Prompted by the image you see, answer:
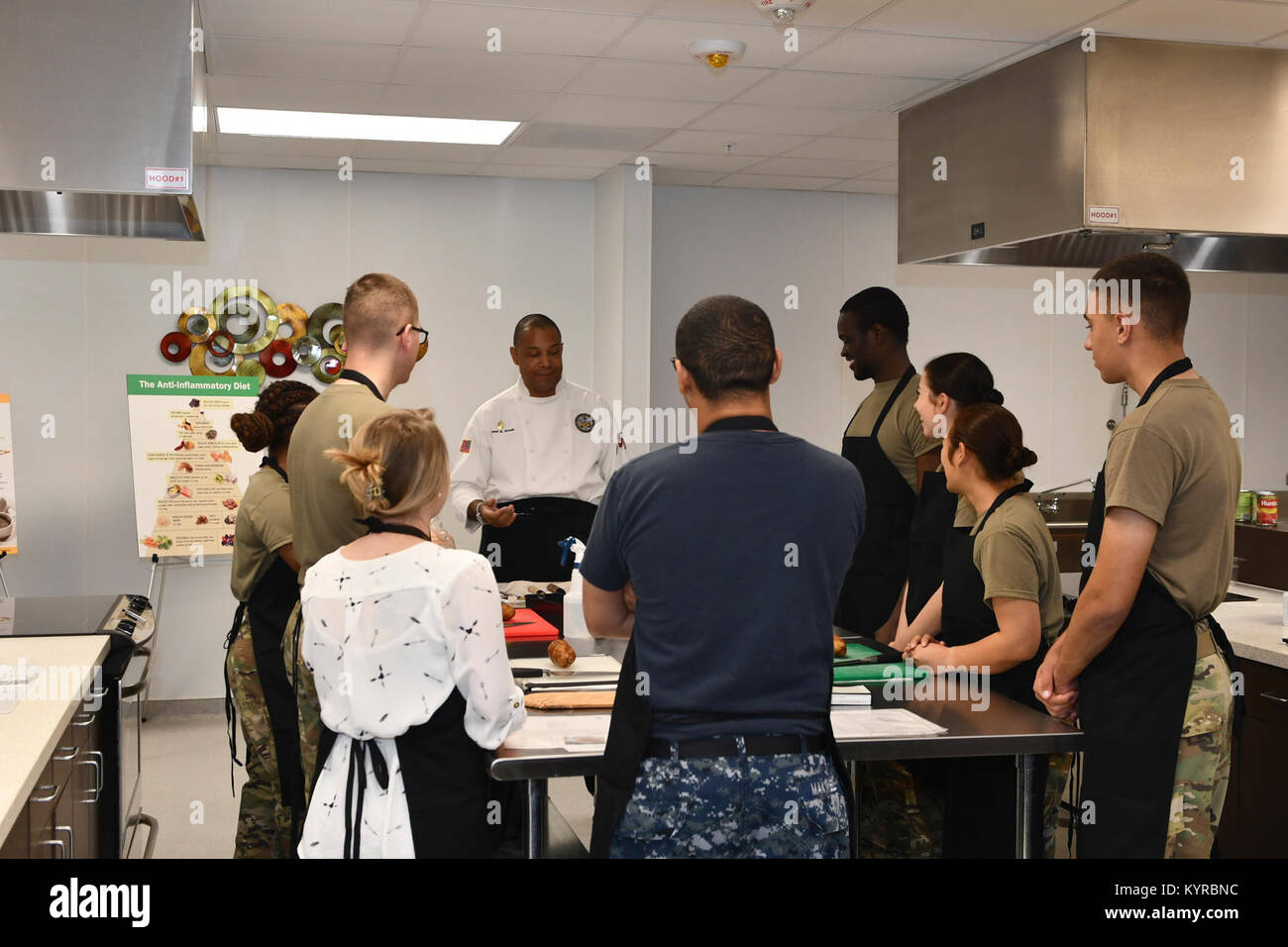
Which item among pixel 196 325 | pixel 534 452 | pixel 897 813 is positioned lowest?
pixel 897 813

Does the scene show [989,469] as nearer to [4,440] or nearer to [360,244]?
[360,244]

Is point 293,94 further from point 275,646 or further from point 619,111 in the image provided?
point 275,646

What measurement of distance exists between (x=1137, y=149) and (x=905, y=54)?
0.78 meters

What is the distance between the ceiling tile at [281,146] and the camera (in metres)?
5.18

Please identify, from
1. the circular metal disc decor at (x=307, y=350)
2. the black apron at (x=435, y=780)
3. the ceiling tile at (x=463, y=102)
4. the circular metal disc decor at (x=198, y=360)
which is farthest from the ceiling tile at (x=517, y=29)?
the circular metal disc decor at (x=198, y=360)

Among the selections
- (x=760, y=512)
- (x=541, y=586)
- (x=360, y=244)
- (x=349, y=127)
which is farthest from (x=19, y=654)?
(x=360, y=244)

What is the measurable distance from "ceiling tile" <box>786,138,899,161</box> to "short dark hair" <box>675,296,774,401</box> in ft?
11.8

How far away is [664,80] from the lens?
4.24m

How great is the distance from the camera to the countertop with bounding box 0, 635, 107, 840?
1924 millimetres

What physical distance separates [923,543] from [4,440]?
14.3 ft

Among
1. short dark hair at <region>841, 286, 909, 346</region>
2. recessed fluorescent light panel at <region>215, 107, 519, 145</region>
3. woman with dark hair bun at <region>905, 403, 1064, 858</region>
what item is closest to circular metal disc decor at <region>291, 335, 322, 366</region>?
recessed fluorescent light panel at <region>215, 107, 519, 145</region>

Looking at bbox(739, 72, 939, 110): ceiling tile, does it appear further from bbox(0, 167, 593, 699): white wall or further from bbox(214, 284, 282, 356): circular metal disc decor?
bbox(214, 284, 282, 356): circular metal disc decor

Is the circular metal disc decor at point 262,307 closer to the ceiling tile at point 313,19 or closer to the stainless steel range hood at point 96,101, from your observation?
the ceiling tile at point 313,19

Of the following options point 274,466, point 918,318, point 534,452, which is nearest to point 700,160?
point 918,318
